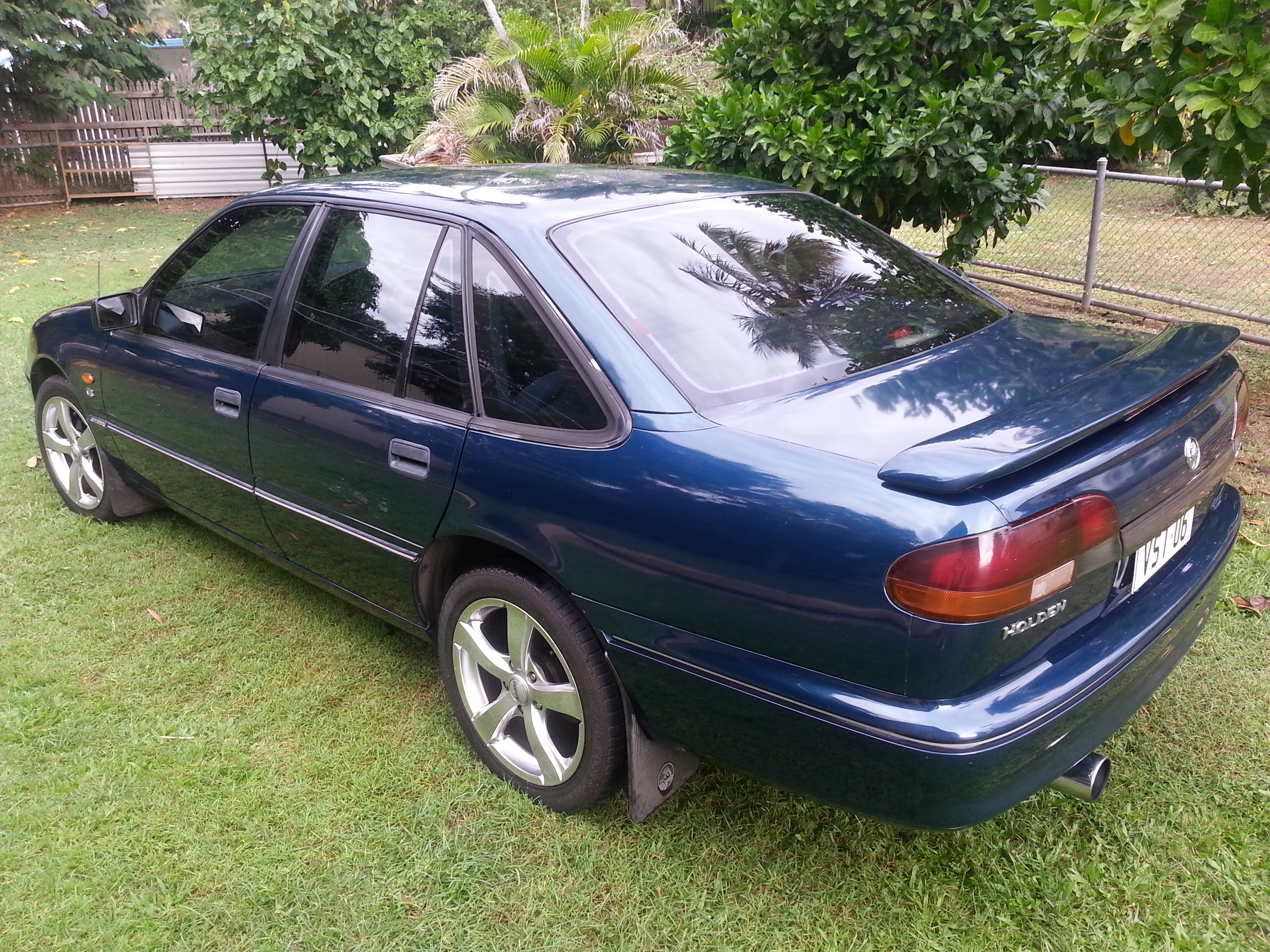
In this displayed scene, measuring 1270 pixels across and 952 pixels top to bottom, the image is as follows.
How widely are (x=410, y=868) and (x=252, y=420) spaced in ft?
5.04

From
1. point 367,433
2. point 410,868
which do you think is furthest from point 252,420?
point 410,868

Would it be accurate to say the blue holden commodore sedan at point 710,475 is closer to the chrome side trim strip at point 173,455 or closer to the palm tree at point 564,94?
the chrome side trim strip at point 173,455

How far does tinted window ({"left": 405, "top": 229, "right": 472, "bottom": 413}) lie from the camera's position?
266 centimetres

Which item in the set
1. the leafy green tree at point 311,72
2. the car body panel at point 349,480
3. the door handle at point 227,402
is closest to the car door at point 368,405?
the car body panel at point 349,480

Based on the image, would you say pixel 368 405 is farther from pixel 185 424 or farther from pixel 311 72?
pixel 311 72

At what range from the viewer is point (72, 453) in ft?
15.2

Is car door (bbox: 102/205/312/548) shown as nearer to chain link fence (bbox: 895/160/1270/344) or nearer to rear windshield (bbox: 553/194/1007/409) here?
rear windshield (bbox: 553/194/1007/409)

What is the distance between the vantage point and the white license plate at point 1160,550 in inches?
88.4

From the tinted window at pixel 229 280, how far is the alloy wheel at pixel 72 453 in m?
0.97

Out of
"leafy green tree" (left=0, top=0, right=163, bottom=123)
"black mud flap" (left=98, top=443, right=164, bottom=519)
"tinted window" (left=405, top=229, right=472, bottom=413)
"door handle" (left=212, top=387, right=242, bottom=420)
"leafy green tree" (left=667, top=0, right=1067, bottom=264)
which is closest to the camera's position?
"tinted window" (left=405, top=229, right=472, bottom=413)

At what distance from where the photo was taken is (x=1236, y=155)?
4.48 metres

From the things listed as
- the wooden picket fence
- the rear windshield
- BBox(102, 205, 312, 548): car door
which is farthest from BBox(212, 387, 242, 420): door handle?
the wooden picket fence

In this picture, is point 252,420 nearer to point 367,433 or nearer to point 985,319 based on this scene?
point 367,433

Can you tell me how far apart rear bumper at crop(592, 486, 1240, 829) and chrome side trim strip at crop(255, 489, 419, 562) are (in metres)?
0.72
